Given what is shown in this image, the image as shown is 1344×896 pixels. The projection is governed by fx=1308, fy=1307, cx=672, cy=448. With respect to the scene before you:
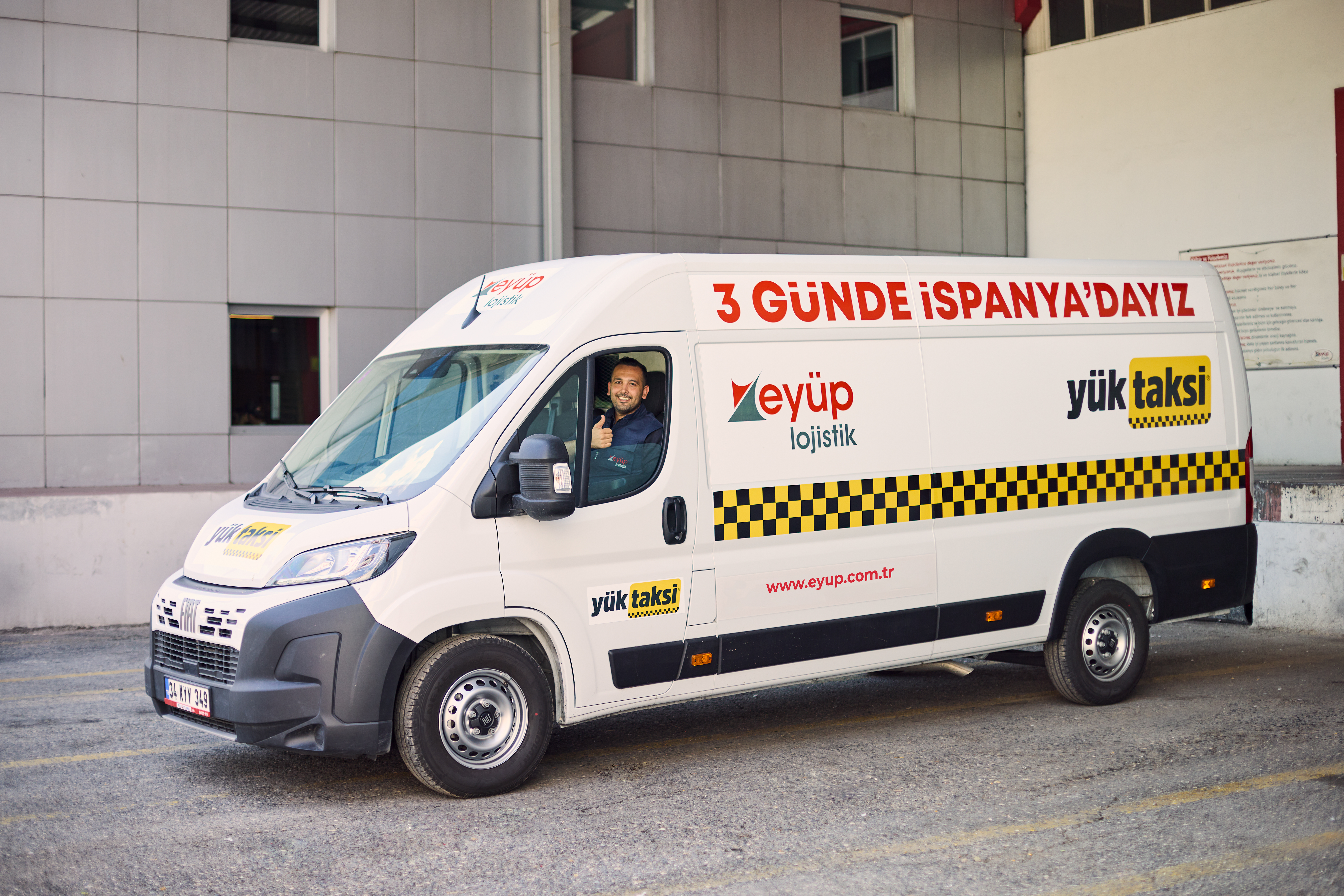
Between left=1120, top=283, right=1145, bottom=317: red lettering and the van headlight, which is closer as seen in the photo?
the van headlight

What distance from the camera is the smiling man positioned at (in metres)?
6.09

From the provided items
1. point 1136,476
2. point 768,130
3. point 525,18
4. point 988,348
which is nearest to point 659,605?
point 988,348

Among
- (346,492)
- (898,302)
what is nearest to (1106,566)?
(898,302)

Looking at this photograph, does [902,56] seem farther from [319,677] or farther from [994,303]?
[319,677]

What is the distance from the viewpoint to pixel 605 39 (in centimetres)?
1464

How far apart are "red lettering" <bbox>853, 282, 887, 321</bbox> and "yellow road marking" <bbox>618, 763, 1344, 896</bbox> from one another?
2.69 metres

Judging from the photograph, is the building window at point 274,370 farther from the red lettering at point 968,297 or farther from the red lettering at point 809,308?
the red lettering at point 968,297

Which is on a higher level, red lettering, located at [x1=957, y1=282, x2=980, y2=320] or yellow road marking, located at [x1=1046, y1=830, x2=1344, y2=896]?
red lettering, located at [x1=957, y1=282, x2=980, y2=320]

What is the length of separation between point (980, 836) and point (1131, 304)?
12.5ft

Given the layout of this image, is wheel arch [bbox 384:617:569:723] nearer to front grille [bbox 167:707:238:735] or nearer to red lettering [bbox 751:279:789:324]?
front grille [bbox 167:707:238:735]

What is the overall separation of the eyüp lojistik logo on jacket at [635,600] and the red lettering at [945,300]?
2.17m

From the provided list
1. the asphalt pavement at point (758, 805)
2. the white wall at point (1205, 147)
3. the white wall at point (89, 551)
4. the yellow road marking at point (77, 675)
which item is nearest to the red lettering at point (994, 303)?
the asphalt pavement at point (758, 805)

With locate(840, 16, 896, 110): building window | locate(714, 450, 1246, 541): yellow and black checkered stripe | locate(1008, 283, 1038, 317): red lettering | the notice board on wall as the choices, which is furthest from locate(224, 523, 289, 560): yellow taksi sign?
locate(840, 16, 896, 110): building window

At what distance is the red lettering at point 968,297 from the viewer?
715 cm
